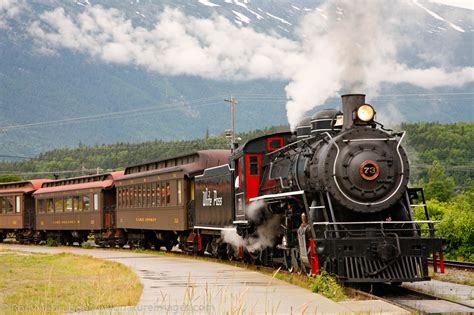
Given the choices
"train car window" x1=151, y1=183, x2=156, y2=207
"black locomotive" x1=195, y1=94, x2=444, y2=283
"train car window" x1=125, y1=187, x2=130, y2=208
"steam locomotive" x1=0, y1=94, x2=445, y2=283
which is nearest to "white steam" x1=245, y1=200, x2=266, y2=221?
"steam locomotive" x1=0, y1=94, x2=445, y2=283

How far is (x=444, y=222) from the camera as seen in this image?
2431 cm

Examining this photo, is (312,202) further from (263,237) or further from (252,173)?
(252,173)

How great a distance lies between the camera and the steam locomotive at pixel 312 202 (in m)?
13.6

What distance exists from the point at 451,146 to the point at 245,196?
72730 mm

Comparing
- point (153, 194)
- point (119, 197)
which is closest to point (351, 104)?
point (153, 194)

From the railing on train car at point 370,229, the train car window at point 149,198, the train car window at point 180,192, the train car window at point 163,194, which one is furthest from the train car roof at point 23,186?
the railing on train car at point 370,229

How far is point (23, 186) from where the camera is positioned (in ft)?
148

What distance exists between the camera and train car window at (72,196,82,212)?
37.3 meters

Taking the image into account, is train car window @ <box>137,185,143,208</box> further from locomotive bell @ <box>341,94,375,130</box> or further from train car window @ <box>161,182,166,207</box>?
locomotive bell @ <box>341,94,375,130</box>

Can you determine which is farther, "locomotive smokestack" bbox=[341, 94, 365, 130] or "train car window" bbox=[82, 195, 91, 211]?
"train car window" bbox=[82, 195, 91, 211]

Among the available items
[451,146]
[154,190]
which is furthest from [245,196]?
[451,146]

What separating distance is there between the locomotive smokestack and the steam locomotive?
0.06 ft

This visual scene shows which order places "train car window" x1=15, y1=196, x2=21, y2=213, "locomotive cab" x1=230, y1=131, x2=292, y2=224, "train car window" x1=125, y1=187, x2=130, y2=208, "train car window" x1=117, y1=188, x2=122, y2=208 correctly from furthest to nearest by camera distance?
"train car window" x1=15, y1=196, x2=21, y2=213 → "train car window" x1=117, y1=188, x2=122, y2=208 → "train car window" x1=125, y1=187, x2=130, y2=208 → "locomotive cab" x1=230, y1=131, x2=292, y2=224

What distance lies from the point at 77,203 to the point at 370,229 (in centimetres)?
2587
